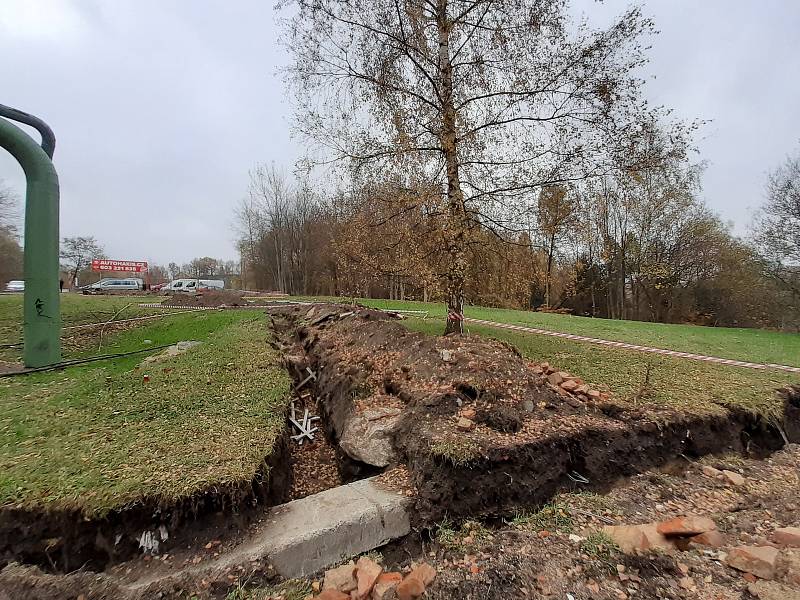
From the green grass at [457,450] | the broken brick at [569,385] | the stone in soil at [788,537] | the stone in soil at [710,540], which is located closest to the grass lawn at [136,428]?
the green grass at [457,450]

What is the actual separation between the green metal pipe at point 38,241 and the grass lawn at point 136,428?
623 mm

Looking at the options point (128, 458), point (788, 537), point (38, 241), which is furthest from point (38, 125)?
point (788, 537)

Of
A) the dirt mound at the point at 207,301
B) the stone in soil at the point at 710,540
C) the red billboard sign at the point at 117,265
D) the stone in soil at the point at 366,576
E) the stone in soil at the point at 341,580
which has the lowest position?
the stone in soil at the point at 341,580

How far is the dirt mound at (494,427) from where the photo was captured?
3129 mm

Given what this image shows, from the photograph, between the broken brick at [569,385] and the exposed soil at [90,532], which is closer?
the exposed soil at [90,532]

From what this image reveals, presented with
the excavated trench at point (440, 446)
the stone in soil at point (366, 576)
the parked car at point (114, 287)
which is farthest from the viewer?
the parked car at point (114, 287)

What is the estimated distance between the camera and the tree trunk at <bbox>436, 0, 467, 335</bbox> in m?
5.42

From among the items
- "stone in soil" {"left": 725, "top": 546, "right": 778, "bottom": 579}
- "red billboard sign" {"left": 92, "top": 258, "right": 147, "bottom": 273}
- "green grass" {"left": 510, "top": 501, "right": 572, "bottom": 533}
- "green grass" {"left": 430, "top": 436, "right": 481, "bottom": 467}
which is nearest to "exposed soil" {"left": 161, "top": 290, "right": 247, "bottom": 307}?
"green grass" {"left": 430, "top": 436, "right": 481, "bottom": 467}

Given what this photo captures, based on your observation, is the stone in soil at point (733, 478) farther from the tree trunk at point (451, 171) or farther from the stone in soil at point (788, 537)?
the tree trunk at point (451, 171)

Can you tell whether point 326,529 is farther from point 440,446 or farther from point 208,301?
point 208,301

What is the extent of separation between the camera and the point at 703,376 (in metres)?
5.61

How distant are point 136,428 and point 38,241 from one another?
4169 millimetres

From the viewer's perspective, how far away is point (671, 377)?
543 cm

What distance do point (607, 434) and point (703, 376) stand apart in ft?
A: 10.7
